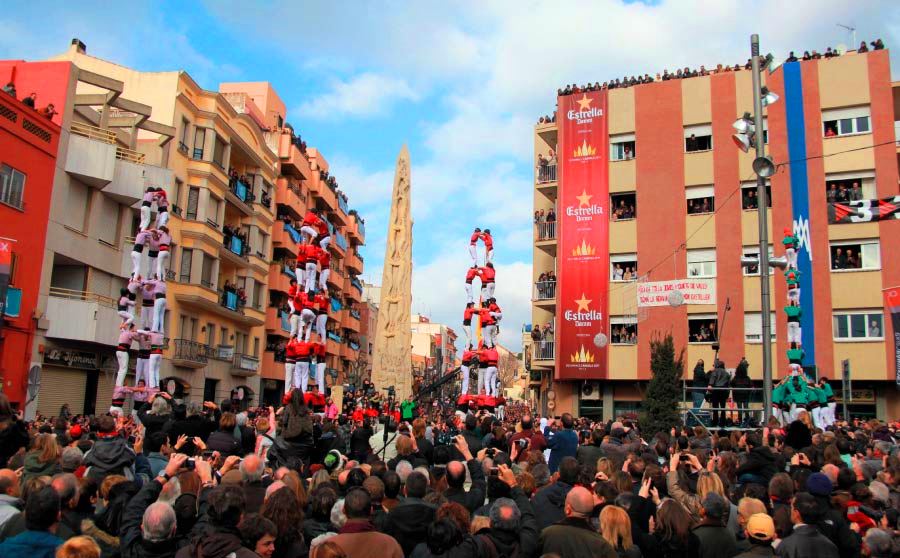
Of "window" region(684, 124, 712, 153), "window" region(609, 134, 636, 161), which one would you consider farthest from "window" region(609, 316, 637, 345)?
"window" region(684, 124, 712, 153)

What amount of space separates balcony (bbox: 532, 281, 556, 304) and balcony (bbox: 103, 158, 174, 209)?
63.4 ft

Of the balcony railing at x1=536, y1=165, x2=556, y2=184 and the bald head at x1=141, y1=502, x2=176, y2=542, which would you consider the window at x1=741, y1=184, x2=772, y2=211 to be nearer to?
the balcony railing at x1=536, y1=165, x2=556, y2=184

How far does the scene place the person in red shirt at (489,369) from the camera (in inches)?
888

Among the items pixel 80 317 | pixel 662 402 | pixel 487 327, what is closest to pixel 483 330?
pixel 487 327

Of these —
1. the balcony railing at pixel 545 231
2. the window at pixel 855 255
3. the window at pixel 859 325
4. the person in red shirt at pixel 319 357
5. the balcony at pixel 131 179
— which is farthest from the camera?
the balcony railing at pixel 545 231

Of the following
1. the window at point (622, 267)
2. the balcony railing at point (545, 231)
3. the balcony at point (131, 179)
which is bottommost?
the window at point (622, 267)

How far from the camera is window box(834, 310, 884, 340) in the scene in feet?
110

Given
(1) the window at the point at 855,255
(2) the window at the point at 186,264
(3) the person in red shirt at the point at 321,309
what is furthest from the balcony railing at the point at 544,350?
(3) the person in red shirt at the point at 321,309

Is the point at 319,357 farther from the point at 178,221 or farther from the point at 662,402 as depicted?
the point at 178,221

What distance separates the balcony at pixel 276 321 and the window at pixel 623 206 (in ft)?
72.3

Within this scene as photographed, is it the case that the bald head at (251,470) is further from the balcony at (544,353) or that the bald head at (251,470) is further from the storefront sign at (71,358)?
the balcony at (544,353)

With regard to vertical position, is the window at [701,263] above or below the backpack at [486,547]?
above

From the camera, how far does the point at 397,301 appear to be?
42469 millimetres

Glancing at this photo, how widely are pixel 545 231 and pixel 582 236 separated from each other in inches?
105
